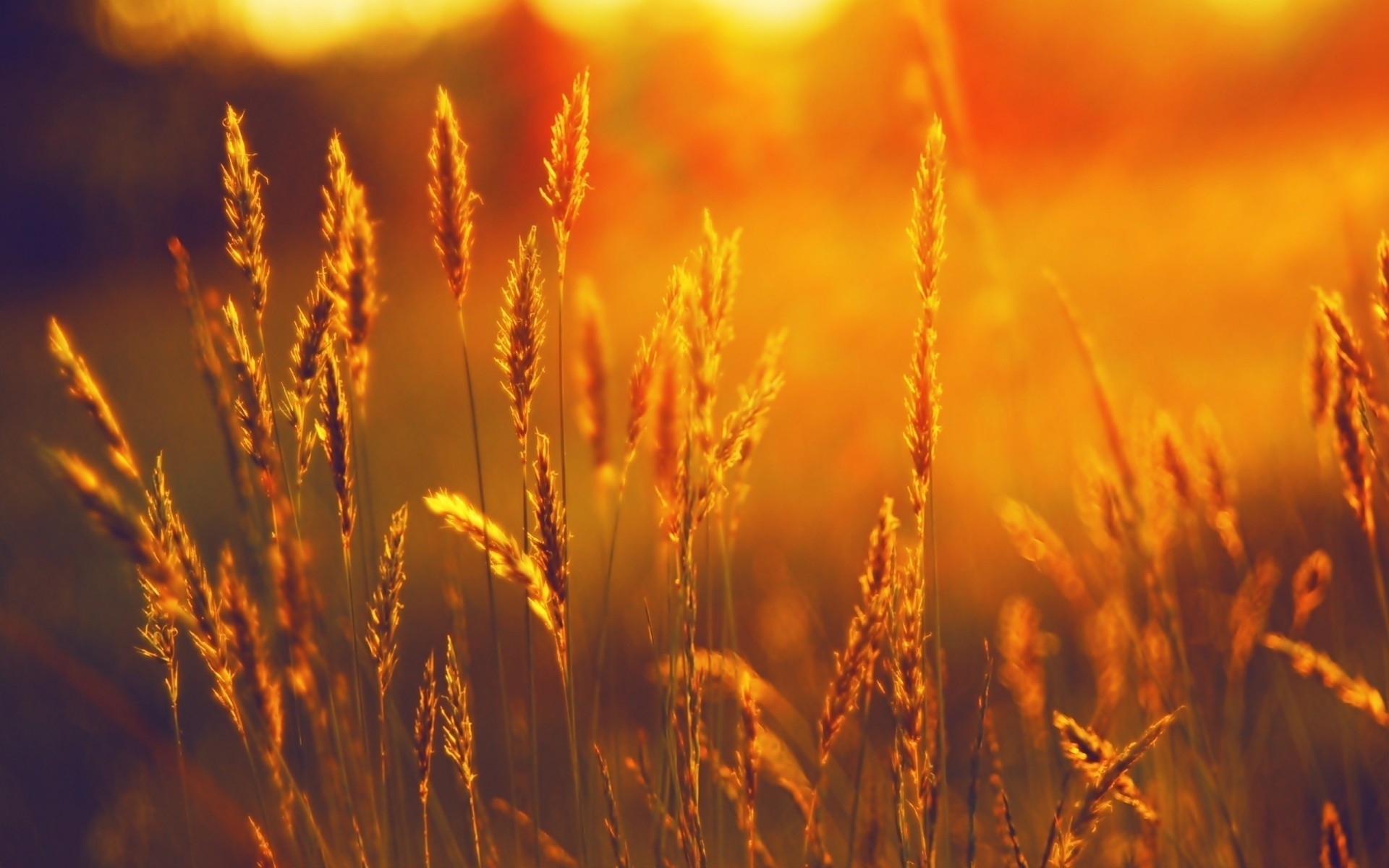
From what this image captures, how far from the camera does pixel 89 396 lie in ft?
4.13

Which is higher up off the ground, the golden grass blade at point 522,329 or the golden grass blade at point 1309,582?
the golden grass blade at point 522,329

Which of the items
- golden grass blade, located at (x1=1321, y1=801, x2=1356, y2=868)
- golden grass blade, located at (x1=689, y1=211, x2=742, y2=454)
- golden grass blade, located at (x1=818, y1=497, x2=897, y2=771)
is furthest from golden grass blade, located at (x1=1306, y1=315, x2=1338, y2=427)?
golden grass blade, located at (x1=689, y1=211, x2=742, y2=454)

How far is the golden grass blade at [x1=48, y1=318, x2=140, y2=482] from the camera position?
1.21 meters

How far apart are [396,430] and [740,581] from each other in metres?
2.17

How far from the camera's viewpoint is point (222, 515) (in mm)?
6703

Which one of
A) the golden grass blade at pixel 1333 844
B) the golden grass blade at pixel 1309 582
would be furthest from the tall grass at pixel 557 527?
the golden grass blade at pixel 1309 582

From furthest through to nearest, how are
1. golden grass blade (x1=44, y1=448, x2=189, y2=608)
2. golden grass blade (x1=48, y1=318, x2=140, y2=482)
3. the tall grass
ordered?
1. the tall grass
2. golden grass blade (x1=48, y1=318, x2=140, y2=482)
3. golden grass blade (x1=44, y1=448, x2=189, y2=608)

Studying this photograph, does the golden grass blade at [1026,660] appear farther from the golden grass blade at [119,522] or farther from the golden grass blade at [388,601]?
the golden grass blade at [119,522]

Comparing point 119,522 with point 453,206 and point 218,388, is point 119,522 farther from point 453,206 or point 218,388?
point 453,206

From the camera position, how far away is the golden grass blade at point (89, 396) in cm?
121

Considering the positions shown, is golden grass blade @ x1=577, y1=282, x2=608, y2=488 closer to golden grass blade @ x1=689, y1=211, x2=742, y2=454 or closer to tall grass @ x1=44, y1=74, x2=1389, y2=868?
tall grass @ x1=44, y1=74, x2=1389, y2=868

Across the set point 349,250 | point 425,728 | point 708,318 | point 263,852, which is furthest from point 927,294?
point 263,852

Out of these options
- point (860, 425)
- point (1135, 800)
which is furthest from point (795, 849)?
point (860, 425)

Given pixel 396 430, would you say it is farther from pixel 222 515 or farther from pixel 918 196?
pixel 918 196
